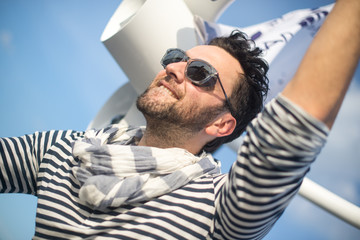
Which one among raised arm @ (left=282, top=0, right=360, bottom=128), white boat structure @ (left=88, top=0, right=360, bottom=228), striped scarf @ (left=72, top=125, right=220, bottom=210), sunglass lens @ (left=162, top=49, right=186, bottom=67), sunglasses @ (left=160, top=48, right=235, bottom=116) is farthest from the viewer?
white boat structure @ (left=88, top=0, right=360, bottom=228)

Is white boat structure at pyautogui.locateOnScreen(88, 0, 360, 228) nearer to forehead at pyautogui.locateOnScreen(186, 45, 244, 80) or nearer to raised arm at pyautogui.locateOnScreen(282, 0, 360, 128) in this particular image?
forehead at pyautogui.locateOnScreen(186, 45, 244, 80)

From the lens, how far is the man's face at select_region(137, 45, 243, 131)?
3.35 ft

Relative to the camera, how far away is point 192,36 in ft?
5.90

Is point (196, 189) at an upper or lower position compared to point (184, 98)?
lower

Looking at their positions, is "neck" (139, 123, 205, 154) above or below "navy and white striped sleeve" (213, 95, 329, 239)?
below

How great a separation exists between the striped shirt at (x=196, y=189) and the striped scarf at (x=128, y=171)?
37 mm

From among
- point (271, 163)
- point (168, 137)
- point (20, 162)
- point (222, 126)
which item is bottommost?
point (222, 126)

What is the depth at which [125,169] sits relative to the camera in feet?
2.61

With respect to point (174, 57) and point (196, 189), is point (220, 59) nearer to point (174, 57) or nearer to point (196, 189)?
point (174, 57)

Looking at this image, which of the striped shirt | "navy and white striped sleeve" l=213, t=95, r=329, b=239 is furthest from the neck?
"navy and white striped sleeve" l=213, t=95, r=329, b=239

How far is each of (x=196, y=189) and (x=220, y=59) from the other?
65 cm

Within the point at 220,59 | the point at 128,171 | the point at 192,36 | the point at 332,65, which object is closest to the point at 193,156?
the point at 128,171

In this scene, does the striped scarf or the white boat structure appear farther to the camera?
the white boat structure

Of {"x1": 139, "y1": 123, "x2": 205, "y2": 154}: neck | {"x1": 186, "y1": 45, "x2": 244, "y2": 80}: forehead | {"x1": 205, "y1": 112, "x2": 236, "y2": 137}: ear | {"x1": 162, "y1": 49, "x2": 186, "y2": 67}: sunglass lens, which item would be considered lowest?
{"x1": 205, "y1": 112, "x2": 236, "y2": 137}: ear
